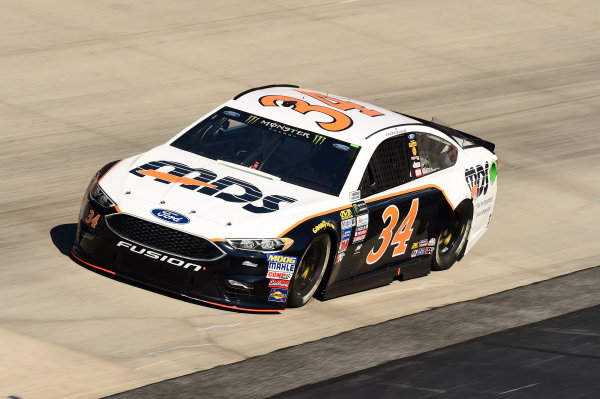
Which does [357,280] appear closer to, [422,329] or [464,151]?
[422,329]

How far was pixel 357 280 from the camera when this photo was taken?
10.2 m

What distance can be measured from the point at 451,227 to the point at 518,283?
2.70 ft

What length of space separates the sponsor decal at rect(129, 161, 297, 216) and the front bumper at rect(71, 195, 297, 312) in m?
0.50

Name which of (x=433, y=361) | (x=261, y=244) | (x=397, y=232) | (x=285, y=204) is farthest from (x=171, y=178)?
(x=433, y=361)

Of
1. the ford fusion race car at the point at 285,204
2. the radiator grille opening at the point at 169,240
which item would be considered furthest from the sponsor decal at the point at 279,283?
the radiator grille opening at the point at 169,240

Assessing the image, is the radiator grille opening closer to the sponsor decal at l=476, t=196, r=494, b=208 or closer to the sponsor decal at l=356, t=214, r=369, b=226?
the sponsor decal at l=356, t=214, r=369, b=226

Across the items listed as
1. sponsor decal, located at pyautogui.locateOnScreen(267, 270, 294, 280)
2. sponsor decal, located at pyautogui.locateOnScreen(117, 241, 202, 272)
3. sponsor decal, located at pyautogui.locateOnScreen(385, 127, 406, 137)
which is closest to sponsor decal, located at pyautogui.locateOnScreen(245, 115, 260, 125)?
sponsor decal, located at pyautogui.locateOnScreen(385, 127, 406, 137)

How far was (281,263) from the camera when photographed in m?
9.19

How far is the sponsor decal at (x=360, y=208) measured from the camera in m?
9.83

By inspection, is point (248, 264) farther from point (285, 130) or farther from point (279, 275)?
point (285, 130)

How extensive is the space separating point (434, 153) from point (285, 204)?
217 centimetres

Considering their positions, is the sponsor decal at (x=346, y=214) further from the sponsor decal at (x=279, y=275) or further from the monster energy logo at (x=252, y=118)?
the monster energy logo at (x=252, y=118)

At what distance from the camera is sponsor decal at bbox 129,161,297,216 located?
31.0 feet

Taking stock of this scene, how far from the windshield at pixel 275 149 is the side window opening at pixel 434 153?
3.06ft
